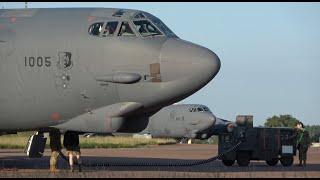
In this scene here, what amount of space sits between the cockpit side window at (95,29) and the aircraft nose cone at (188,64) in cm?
192

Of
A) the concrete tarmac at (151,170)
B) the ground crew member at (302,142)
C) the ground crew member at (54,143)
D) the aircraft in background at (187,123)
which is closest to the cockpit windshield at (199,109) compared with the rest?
A: the aircraft in background at (187,123)

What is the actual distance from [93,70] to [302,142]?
14.8 meters

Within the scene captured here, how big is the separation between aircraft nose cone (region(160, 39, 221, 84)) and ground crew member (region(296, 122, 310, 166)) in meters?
13.2

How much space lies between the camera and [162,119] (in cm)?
6862

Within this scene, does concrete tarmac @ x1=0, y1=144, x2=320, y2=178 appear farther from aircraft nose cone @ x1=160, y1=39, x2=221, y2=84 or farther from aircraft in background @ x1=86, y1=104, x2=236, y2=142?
aircraft in background @ x1=86, y1=104, x2=236, y2=142

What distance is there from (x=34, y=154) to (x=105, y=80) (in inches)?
213

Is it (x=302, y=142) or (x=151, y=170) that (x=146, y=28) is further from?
(x=302, y=142)

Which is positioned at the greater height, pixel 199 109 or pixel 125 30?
pixel 125 30

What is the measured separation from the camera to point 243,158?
30.8 metres

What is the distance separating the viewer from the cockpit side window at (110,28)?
18.8 metres

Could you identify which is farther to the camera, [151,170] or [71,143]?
[151,170]

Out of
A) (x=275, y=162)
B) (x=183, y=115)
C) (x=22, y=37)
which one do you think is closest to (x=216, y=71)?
(x=22, y=37)

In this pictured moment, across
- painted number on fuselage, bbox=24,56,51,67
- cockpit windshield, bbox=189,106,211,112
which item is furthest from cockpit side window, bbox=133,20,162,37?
cockpit windshield, bbox=189,106,211,112


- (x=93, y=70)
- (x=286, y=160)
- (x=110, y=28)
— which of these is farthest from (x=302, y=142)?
(x=93, y=70)
